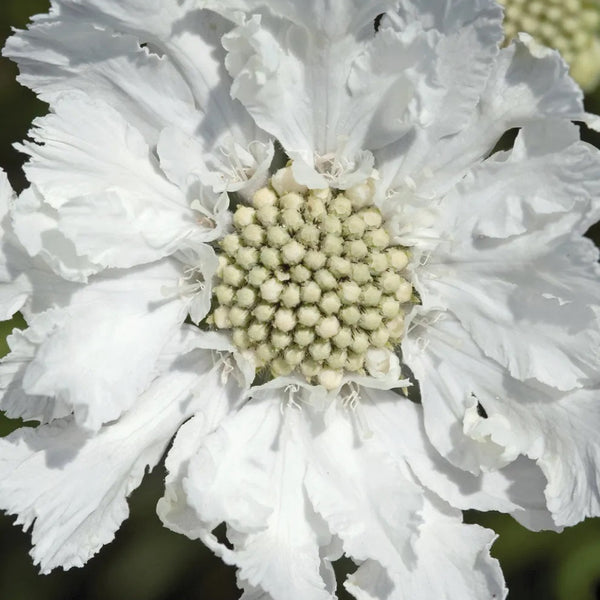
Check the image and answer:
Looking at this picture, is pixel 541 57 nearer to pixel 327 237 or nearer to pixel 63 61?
pixel 327 237

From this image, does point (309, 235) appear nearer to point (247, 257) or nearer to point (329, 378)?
point (247, 257)

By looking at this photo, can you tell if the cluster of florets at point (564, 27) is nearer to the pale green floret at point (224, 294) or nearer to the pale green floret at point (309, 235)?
the pale green floret at point (309, 235)

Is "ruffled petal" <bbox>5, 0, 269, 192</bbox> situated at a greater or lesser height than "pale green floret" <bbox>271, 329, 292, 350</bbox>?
greater

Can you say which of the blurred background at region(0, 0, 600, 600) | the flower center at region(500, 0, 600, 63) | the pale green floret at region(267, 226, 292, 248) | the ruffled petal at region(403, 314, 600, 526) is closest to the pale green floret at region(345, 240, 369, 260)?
the pale green floret at region(267, 226, 292, 248)

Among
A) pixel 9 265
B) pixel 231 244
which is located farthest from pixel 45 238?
pixel 231 244

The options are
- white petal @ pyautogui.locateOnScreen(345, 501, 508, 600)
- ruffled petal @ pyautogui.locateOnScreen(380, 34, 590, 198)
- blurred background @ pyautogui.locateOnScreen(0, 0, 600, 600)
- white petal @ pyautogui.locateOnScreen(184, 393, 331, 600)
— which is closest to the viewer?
ruffled petal @ pyautogui.locateOnScreen(380, 34, 590, 198)

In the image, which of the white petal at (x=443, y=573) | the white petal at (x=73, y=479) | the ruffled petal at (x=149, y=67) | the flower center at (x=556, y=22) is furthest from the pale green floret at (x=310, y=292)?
the flower center at (x=556, y=22)

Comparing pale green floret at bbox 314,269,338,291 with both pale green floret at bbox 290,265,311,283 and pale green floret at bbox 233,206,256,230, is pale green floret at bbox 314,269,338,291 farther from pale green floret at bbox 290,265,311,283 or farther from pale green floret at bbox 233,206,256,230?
pale green floret at bbox 233,206,256,230

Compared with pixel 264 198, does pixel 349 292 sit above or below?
below
